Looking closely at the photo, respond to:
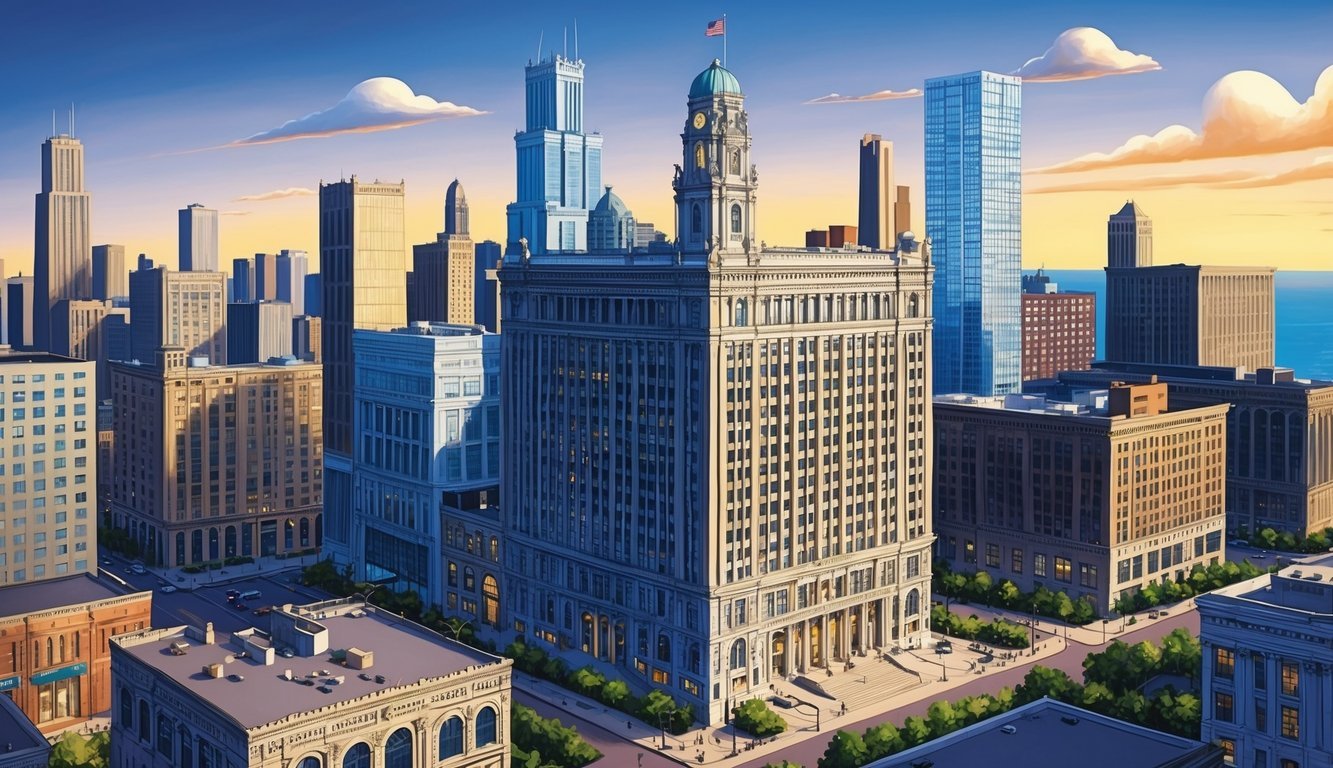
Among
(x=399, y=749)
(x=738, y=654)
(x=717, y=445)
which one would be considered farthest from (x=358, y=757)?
(x=717, y=445)

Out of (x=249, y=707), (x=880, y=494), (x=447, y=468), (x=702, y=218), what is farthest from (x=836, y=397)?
(x=249, y=707)

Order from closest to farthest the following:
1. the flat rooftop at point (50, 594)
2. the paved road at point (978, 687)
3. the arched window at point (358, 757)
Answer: the arched window at point (358, 757), the paved road at point (978, 687), the flat rooftop at point (50, 594)

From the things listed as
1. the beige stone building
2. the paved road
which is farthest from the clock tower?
the beige stone building

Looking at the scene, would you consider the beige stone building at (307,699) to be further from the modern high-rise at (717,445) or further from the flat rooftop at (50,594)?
the modern high-rise at (717,445)

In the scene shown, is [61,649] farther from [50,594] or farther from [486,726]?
[486,726]

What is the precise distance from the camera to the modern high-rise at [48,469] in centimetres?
17500

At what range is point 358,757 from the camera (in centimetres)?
10781

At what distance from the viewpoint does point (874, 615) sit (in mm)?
173750

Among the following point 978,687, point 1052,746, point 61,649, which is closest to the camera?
point 1052,746

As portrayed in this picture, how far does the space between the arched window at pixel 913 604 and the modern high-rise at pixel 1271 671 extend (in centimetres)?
6113

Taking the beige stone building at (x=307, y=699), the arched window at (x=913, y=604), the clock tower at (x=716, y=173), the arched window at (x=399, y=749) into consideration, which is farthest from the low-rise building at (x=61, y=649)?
the arched window at (x=913, y=604)

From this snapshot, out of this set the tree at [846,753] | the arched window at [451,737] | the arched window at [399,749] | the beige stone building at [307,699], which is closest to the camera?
the beige stone building at [307,699]

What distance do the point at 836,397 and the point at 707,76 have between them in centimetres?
4326

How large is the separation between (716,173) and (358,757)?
81307 mm
